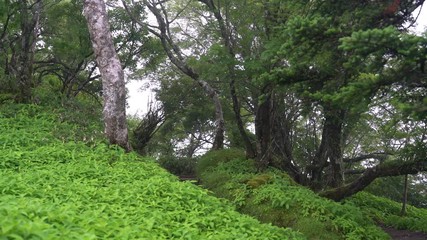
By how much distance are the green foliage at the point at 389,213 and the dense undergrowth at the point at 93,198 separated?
614 centimetres

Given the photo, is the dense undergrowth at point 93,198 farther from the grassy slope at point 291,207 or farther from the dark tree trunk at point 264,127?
the dark tree trunk at point 264,127

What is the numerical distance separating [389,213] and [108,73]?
9.12 metres

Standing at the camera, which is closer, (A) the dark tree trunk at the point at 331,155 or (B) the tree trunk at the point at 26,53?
(B) the tree trunk at the point at 26,53

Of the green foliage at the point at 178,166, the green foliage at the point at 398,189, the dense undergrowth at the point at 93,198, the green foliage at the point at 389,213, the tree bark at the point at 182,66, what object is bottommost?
the dense undergrowth at the point at 93,198

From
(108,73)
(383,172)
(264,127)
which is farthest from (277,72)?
(264,127)

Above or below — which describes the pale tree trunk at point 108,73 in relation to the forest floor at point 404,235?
above

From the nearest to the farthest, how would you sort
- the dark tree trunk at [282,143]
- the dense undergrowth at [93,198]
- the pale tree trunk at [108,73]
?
the dense undergrowth at [93,198], the pale tree trunk at [108,73], the dark tree trunk at [282,143]

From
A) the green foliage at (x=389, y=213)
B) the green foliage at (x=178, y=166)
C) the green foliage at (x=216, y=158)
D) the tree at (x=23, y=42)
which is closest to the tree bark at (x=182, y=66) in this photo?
the green foliage at (x=216, y=158)

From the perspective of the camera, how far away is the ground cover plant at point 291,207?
7109 mm

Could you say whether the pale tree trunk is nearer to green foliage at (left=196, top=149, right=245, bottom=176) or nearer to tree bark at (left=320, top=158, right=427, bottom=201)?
green foliage at (left=196, top=149, right=245, bottom=176)

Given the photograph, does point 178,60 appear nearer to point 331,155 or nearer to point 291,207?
point 331,155

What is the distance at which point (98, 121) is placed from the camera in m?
11.7

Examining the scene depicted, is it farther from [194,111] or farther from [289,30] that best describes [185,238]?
[194,111]

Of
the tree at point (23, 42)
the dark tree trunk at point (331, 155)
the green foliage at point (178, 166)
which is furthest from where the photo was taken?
the green foliage at point (178, 166)
